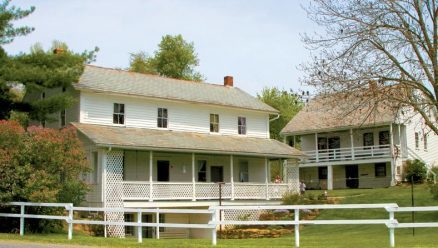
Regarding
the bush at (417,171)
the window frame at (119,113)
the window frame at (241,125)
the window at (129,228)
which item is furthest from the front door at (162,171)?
the bush at (417,171)

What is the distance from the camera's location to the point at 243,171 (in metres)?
37.9

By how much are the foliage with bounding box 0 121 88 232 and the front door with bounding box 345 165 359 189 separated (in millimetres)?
29204

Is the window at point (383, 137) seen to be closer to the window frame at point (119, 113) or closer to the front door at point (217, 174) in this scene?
the front door at point (217, 174)

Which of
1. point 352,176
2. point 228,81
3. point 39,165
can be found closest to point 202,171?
point 228,81

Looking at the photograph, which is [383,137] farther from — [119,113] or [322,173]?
[119,113]

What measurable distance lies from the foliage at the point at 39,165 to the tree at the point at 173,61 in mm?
43007

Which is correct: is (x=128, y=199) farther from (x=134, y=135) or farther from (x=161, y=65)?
(x=161, y=65)

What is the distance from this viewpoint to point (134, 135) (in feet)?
102

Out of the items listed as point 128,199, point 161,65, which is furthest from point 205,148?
point 161,65

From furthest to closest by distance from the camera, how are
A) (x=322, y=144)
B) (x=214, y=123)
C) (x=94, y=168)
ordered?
(x=322, y=144)
(x=214, y=123)
(x=94, y=168)

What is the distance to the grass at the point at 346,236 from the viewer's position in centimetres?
1738

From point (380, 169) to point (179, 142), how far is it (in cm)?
2081

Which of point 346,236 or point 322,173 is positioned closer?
point 346,236

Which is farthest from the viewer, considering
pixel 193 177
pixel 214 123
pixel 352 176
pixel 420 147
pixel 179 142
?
pixel 352 176
